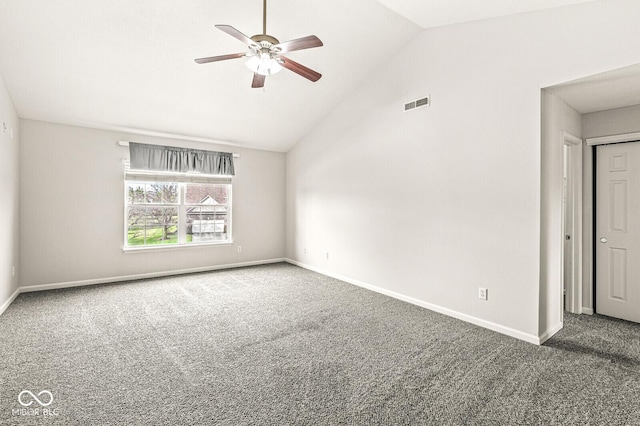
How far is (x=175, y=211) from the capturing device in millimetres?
5660

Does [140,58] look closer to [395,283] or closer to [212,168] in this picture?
[212,168]

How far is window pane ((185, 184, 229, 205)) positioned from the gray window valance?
0.29 m

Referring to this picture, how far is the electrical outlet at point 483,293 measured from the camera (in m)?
3.30

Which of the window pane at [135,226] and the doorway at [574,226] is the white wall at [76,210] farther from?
the doorway at [574,226]

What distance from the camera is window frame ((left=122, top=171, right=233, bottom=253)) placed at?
513 centimetres

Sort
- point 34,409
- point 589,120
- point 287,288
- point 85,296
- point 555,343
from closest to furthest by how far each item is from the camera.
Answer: point 34,409, point 555,343, point 589,120, point 85,296, point 287,288

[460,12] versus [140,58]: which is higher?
[460,12]

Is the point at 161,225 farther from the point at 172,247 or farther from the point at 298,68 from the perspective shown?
the point at 298,68

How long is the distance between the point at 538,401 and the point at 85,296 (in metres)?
5.13

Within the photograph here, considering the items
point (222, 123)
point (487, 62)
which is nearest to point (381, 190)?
point (487, 62)

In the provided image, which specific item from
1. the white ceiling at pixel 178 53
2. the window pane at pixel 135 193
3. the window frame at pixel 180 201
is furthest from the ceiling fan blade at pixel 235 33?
the window pane at pixel 135 193

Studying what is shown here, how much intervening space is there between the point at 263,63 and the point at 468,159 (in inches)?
92.1

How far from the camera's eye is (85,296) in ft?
14.0

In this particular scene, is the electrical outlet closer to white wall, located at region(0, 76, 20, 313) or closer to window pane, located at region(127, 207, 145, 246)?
window pane, located at region(127, 207, 145, 246)
